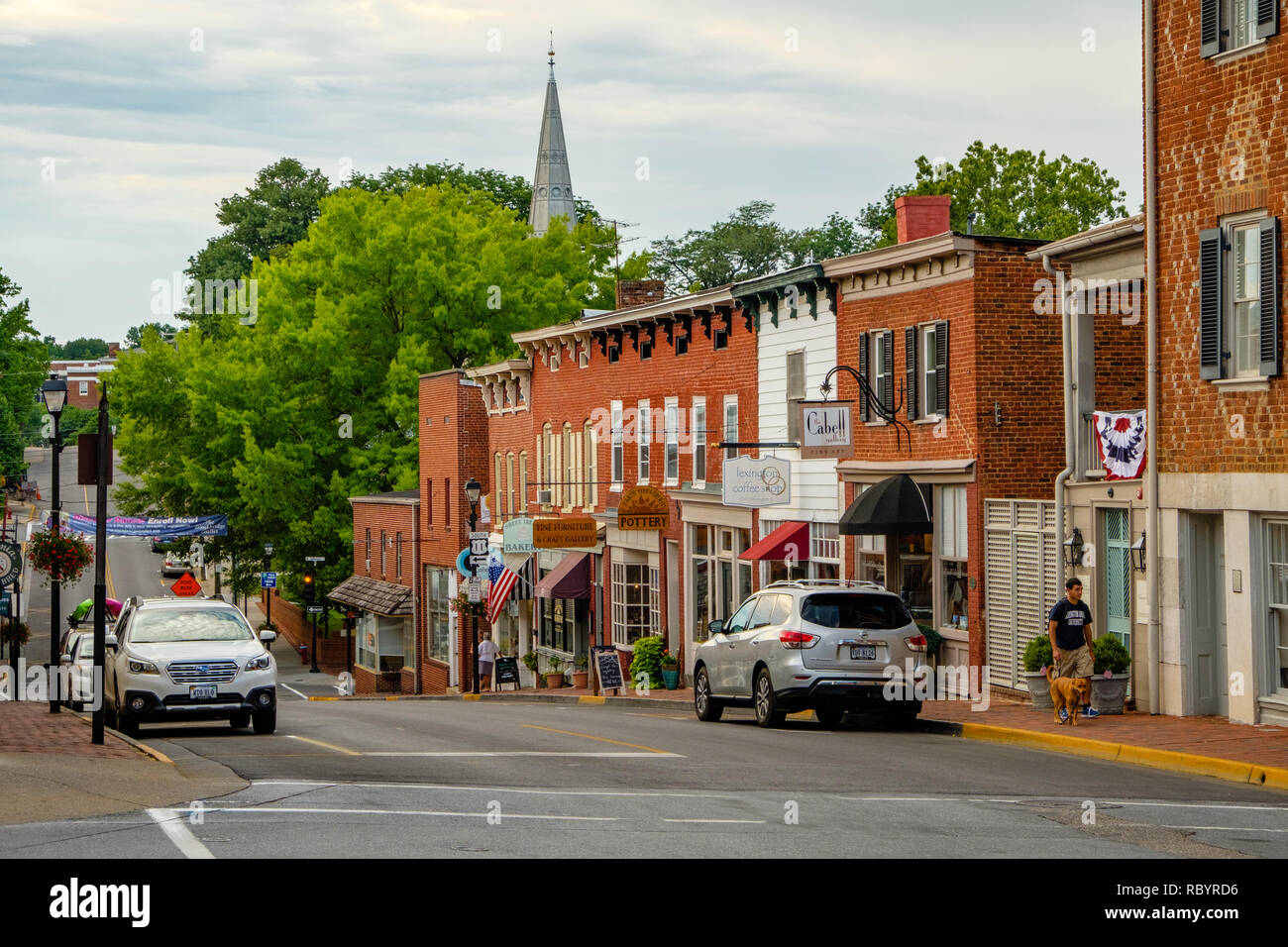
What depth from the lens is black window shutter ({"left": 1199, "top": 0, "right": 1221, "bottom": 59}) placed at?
20.4 m

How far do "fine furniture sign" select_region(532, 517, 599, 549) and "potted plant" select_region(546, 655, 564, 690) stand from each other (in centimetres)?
408

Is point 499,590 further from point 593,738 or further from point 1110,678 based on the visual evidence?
point 1110,678

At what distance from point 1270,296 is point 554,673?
86.0 ft

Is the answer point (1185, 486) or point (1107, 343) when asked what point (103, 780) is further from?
point (1107, 343)

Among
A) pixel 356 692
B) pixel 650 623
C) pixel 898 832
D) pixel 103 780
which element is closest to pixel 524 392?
pixel 650 623

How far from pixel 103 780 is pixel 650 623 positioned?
83.4 ft

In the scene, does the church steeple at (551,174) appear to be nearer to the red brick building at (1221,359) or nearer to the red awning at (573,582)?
the red awning at (573,582)

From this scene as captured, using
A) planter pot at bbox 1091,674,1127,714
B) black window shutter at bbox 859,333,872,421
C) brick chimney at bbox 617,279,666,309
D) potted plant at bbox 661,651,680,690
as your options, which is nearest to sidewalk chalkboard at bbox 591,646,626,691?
potted plant at bbox 661,651,680,690

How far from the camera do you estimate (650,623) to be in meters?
39.7

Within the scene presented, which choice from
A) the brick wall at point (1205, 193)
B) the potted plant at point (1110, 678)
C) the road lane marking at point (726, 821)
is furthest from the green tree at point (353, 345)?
the road lane marking at point (726, 821)

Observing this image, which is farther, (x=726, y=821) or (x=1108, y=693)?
(x=1108, y=693)

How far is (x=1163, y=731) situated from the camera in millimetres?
19578

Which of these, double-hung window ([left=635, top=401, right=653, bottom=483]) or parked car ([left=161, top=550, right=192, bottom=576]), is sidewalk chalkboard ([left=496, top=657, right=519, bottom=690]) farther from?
parked car ([left=161, top=550, right=192, bottom=576])

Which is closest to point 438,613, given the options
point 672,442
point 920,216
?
point 672,442
